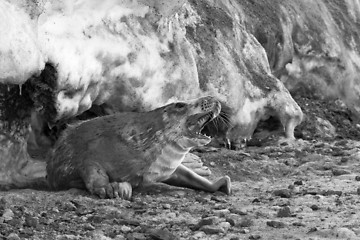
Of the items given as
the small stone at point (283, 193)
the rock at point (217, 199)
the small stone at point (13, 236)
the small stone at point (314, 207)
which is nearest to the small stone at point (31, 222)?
the small stone at point (13, 236)

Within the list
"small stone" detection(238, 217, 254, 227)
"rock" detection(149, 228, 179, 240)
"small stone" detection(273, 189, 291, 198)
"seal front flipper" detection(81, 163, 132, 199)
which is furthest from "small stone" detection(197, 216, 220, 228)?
"small stone" detection(273, 189, 291, 198)

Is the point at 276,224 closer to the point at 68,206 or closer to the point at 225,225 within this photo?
the point at 225,225

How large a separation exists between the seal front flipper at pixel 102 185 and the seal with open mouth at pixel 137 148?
0.04 feet

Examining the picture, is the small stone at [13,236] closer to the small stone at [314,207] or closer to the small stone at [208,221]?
the small stone at [208,221]

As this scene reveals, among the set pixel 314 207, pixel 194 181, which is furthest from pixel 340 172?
pixel 314 207

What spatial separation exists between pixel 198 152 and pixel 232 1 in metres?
2.92

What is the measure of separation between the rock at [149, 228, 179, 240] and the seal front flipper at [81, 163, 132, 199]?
4.62 feet

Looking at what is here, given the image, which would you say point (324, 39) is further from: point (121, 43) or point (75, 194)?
point (75, 194)

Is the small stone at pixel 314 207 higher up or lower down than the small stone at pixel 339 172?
higher up

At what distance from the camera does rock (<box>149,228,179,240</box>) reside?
5549 mm

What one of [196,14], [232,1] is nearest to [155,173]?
[196,14]

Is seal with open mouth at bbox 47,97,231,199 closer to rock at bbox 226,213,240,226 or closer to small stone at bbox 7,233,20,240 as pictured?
rock at bbox 226,213,240,226

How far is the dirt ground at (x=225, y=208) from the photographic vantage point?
5695 millimetres

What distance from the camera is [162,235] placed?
18.3ft
